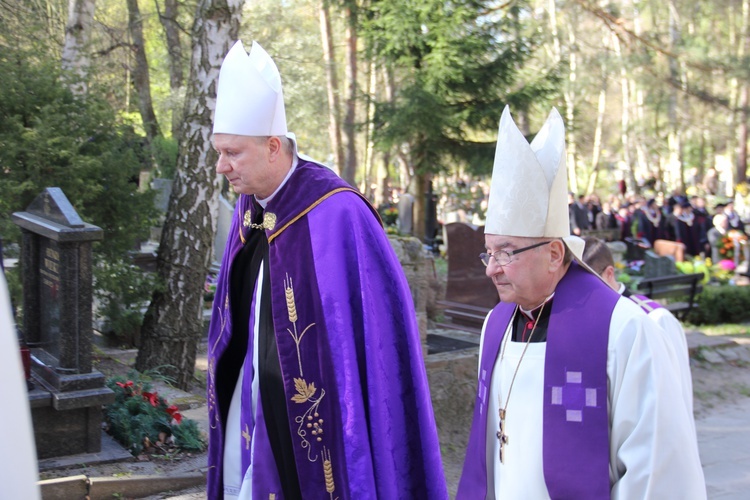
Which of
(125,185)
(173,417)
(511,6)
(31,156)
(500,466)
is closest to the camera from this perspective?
(500,466)

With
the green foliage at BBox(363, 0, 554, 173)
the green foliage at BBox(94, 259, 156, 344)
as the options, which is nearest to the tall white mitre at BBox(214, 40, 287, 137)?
the green foliage at BBox(94, 259, 156, 344)

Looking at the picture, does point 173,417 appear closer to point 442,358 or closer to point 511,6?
point 442,358

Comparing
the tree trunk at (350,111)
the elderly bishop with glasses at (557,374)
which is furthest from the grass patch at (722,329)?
the tree trunk at (350,111)

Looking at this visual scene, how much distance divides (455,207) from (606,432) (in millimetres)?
23370

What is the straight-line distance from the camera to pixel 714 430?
8.47 meters

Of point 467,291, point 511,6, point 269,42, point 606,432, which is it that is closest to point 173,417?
point 606,432

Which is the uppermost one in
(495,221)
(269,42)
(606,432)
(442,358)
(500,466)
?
(269,42)

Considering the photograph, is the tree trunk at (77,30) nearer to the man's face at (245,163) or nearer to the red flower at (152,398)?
the red flower at (152,398)

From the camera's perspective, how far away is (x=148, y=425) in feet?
17.6

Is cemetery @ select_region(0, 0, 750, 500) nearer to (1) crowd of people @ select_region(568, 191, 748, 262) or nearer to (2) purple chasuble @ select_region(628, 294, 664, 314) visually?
(2) purple chasuble @ select_region(628, 294, 664, 314)

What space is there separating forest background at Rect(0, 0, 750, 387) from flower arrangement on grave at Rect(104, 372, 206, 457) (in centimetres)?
144

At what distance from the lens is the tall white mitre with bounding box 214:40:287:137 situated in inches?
131

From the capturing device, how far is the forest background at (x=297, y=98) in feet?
23.1

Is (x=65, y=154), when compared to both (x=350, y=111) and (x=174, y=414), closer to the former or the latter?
(x=174, y=414)
